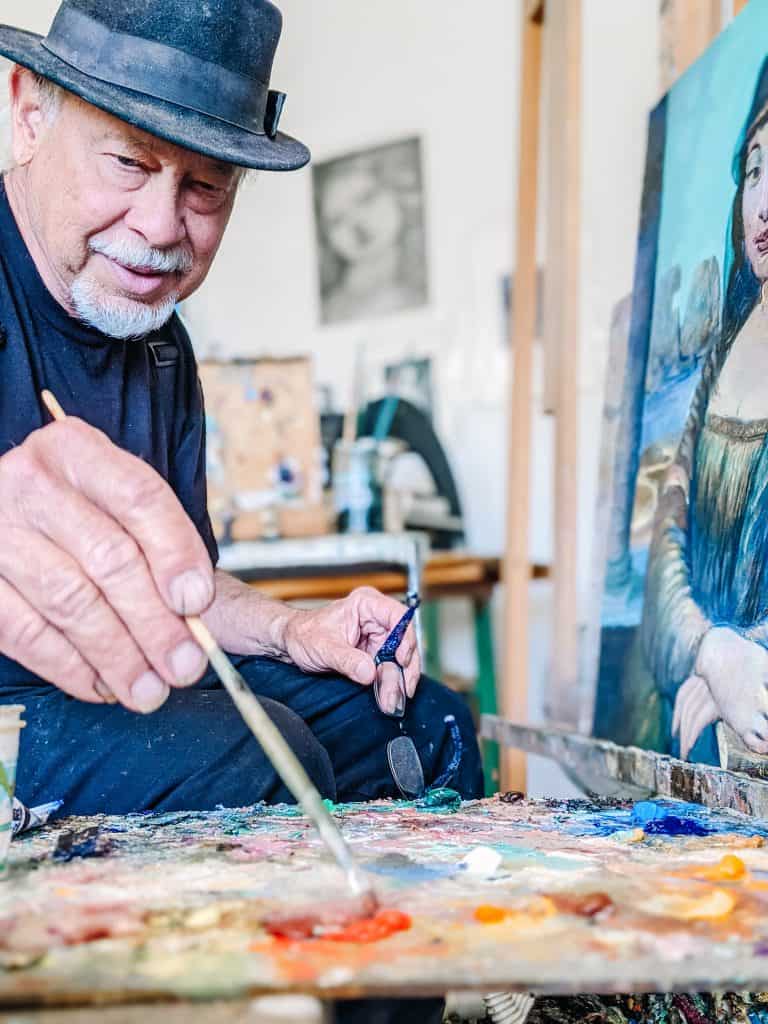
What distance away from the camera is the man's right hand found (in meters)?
0.95

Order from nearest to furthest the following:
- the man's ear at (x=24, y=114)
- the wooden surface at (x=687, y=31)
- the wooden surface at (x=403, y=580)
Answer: the man's ear at (x=24, y=114) < the wooden surface at (x=687, y=31) < the wooden surface at (x=403, y=580)

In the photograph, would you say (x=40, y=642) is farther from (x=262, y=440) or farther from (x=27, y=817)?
(x=262, y=440)

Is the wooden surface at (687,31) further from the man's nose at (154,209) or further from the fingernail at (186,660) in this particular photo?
the fingernail at (186,660)

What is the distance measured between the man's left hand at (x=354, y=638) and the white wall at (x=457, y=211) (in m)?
1.99

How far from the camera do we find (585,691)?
2844 mm

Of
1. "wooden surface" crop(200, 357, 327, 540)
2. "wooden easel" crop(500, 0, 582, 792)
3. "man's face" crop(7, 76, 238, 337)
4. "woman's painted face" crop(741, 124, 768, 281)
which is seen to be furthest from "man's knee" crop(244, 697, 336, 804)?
"wooden surface" crop(200, 357, 327, 540)

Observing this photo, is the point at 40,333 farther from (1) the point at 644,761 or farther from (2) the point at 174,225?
(1) the point at 644,761

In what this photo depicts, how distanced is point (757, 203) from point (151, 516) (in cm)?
Result: 106

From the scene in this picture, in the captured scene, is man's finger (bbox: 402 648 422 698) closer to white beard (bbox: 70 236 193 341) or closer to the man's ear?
white beard (bbox: 70 236 193 341)

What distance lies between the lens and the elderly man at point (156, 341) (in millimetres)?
1437

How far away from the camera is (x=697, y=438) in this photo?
1758 mm

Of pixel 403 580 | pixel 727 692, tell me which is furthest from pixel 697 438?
pixel 403 580

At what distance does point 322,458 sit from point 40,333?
2547 mm

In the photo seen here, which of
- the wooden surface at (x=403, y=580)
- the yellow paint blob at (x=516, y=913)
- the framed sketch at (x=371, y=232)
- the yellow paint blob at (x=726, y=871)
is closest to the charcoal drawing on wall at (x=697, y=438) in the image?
Result: the yellow paint blob at (x=726, y=871)
